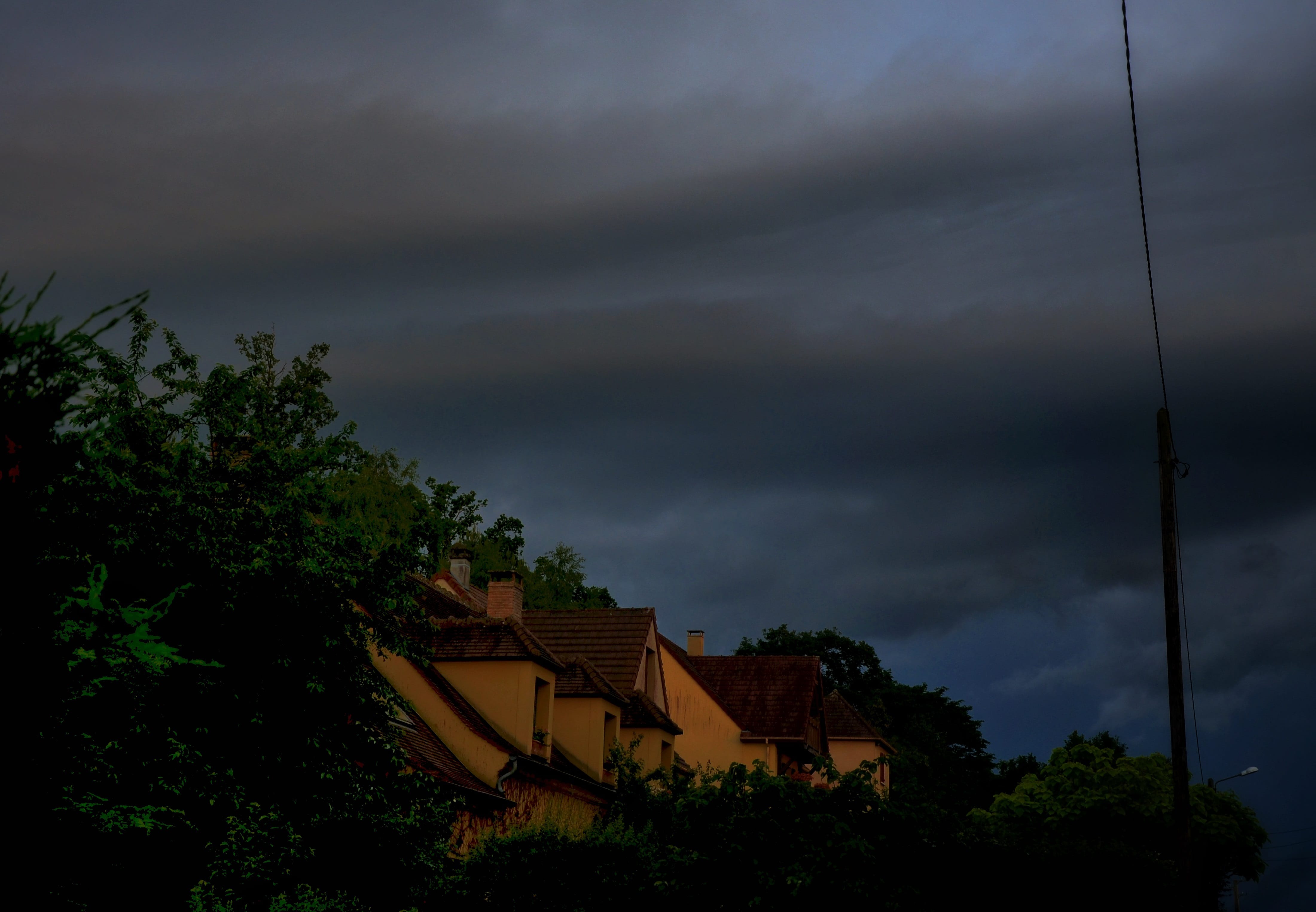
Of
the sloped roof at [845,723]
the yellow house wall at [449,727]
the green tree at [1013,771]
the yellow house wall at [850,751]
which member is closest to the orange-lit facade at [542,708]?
the yellow house wall at [449,727]

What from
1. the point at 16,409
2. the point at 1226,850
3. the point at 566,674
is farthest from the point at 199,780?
the point at 1226,850

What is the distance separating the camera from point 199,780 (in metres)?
10.8

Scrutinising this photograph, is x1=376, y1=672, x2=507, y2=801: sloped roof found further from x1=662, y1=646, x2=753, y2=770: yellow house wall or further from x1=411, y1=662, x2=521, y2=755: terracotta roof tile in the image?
x1=662, y1=646, x2=753, y2=770: yellow house wall

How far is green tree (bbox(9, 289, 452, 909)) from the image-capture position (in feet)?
27.2

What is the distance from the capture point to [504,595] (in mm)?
32281

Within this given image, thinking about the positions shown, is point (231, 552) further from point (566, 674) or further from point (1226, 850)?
point (1226, 850)

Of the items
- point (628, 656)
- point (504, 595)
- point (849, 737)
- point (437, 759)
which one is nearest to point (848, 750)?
point (849, 737)

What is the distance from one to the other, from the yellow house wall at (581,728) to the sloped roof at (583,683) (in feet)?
0.41

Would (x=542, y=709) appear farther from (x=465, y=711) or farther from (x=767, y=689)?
(x=767, y=689)

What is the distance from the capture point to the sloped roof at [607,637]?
3562 cm

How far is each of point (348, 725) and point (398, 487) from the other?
132 feet

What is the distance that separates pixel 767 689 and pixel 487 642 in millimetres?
25801

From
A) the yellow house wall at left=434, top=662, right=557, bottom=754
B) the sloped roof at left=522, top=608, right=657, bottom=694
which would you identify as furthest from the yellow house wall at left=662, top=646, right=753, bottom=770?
the yellow house wall at left=434, top=662, right=557, bottom=754

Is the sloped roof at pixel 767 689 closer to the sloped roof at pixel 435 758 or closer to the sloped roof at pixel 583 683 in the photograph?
the sloped roof at pixel 583 683
